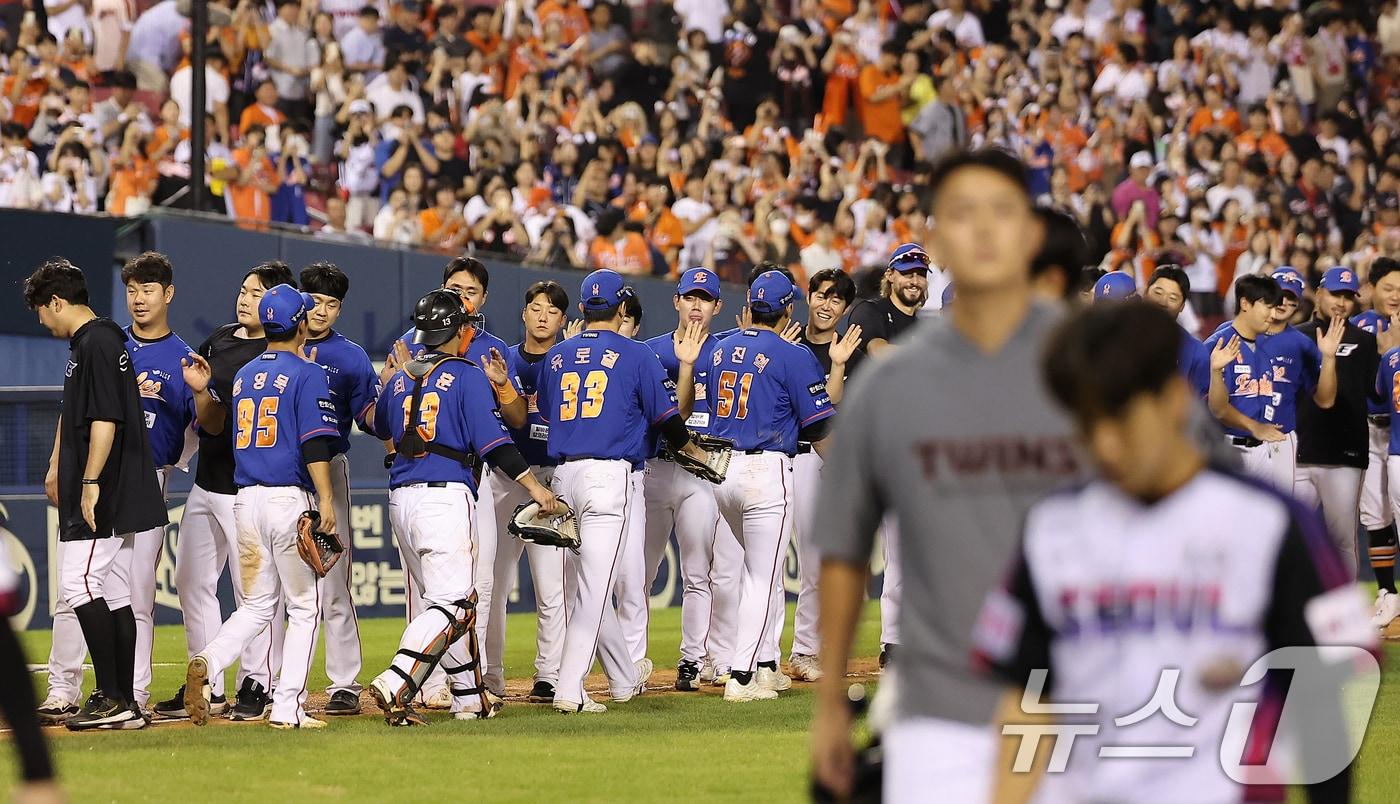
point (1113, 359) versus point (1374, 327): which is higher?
point (1374, 327)

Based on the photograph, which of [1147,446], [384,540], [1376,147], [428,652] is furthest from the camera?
[1376,147]

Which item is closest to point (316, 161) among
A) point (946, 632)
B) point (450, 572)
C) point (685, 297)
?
point (685, 297)

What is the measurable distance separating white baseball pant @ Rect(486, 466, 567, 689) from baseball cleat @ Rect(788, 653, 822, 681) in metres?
1.82

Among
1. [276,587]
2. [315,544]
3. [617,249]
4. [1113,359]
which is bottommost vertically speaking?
[276,587]

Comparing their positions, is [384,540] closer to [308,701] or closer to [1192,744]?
[308,701]

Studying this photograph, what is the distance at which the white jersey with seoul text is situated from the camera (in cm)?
318

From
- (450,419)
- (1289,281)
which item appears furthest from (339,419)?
(1289,281)

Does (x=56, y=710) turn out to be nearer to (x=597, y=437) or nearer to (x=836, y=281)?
(x=597, y=437)

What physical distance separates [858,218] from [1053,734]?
17662 millimetres

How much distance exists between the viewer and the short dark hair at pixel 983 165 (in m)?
3.86

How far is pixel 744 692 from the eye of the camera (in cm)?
1115

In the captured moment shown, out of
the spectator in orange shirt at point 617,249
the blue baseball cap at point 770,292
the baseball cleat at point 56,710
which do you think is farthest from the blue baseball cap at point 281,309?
the spectator in orange shirt at point 617,249

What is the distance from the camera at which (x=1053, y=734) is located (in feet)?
11.6

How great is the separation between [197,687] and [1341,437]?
8433 mm
